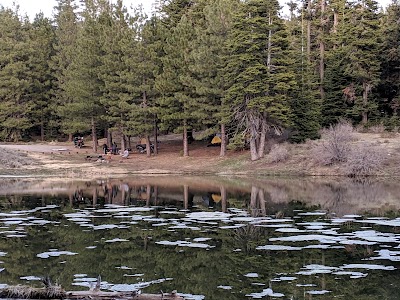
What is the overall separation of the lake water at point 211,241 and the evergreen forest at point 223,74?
49.3ft

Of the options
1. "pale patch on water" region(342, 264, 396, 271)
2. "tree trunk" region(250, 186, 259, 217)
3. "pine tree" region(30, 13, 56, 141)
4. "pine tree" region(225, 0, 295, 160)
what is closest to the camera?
"pale patch on water" region(342, 264, 396, 271)

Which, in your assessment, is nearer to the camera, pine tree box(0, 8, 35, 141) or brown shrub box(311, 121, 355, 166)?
brown shrub box(311, 121, 355, 166)

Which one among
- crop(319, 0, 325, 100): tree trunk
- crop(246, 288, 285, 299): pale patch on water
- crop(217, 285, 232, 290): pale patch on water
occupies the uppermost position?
crop(319, 0, 325, 100): tree trunk

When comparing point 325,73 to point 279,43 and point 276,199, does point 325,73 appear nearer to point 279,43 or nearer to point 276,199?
point 279,43

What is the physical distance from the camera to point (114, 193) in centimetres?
3119

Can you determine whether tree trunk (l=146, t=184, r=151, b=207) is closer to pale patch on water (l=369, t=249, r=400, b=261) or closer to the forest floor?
the forest floor

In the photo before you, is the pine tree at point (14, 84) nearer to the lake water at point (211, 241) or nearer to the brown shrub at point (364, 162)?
the lake water at point (211, 241)

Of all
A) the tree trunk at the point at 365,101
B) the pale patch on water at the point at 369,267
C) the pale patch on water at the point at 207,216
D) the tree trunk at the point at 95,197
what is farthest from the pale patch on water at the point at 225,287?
the tree trunk at the point at 365,101

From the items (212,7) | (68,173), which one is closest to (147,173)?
(68,173)

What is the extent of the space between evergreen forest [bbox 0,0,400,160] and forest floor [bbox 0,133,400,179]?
176 cm

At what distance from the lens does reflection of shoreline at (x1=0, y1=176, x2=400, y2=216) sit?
85.3ft

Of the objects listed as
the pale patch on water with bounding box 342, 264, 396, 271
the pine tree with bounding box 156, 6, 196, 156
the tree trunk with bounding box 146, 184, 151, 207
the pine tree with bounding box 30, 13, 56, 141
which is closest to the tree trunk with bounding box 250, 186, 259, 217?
the tree trunk with bounding box 146, 184, 151, 207

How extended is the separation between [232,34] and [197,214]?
79.3 ft

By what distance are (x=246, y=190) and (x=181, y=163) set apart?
16442mm
